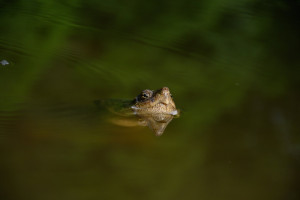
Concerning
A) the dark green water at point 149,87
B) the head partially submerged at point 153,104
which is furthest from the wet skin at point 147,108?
the dark green water at point 149,87

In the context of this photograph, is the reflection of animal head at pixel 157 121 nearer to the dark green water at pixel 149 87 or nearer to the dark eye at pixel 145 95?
the dark green water at pixel 149 87

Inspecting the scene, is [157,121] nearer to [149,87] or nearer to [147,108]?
[147,108]

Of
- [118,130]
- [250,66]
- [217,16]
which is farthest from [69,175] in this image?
[217,16]

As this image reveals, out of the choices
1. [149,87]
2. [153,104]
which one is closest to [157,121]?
[153,104]

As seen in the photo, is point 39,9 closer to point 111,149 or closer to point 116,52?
point 116,52

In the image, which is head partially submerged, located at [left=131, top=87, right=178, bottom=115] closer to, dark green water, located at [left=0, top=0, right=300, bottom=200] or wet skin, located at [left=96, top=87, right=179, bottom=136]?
wet skin, located at [left=96, top=87, right=179, bottom=136]
